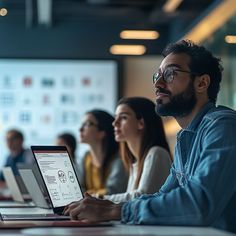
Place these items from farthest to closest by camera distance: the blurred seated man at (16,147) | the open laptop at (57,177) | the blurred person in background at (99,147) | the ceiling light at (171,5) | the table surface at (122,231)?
the blurred seated man at (16,147) < the ceiling light at (171,5) < the blurred person in background at (99,147) < the open laptop at (57,177) < the table surface at (122,231)

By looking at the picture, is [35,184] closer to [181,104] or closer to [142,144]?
[142,144]

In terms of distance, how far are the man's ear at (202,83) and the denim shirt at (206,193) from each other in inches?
9.2

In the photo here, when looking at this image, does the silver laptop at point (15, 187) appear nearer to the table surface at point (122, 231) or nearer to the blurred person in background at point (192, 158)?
the blurred person in background at point (192, 158)

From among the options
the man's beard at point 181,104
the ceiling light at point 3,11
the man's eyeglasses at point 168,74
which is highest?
the ceiling light at point 3,11

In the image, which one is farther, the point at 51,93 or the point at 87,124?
the point at 51,93

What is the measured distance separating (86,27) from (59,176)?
19.1 ft

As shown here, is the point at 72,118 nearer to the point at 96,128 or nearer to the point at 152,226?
the point at 96,128

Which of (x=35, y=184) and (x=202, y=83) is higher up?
(x=202, y=83)

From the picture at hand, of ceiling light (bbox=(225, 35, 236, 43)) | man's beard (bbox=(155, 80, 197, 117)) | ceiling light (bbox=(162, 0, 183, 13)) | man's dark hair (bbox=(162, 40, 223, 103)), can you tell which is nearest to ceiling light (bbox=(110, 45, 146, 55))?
ceiling light (bbox=(162, 0, 183, 13))

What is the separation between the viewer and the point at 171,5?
679cm

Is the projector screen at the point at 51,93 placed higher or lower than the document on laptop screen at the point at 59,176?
higher

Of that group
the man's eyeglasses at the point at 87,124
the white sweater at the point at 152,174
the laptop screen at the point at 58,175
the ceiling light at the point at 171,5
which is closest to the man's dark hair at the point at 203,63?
the laptop screen at the point at 58,175

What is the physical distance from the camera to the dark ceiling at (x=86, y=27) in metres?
7.58

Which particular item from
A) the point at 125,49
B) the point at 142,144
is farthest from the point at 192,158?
the point at 125,49
